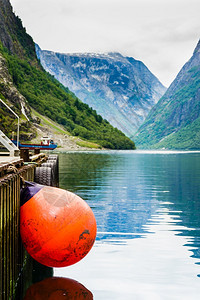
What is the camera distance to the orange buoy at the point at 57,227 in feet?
40.6

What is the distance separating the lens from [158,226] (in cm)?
2352

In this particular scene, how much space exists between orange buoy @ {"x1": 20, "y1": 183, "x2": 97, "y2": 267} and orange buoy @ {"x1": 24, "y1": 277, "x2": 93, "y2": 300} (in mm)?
960

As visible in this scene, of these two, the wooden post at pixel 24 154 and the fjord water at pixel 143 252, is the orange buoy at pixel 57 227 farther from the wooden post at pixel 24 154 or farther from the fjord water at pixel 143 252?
the wooden post at pixel 24 154

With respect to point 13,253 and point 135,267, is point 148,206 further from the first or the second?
point 13,253

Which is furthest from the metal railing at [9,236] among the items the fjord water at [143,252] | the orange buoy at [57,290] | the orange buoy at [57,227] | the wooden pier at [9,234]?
the fjord water at [143,252]

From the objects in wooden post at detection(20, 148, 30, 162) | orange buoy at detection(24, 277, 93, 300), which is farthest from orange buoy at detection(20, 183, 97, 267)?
wooden post at detection(20, 148, 30, 162)

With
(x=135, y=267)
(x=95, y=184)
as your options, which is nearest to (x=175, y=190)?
(x=95, y=184)

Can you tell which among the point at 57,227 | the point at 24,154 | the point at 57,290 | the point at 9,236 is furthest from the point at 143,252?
the point at 24,154

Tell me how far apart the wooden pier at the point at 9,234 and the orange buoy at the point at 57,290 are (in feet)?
2.05

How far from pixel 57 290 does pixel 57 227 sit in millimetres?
2438

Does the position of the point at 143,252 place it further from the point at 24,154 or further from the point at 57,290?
the point at 24,154

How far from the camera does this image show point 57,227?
1230 cm

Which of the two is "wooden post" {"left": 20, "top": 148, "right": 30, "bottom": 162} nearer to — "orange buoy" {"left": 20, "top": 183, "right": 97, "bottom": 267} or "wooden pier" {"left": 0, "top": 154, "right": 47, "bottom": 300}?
"wooden pier" {"left": 0, "top": 154, "right": 47, "bottom": 300}

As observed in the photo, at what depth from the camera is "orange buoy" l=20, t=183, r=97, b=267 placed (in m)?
12.4
